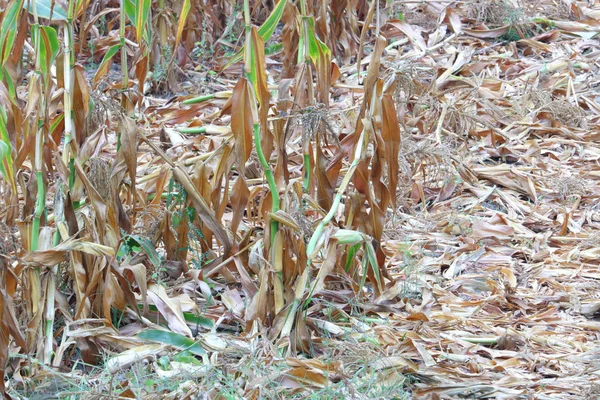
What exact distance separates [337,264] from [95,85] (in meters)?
0.79

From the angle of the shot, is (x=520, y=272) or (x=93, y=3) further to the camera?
(x=93, y=3)

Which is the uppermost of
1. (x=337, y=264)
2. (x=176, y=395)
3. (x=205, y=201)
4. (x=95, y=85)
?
(x=95, y=85)

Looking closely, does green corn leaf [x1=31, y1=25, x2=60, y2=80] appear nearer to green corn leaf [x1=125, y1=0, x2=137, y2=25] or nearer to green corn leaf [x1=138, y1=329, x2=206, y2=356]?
green corn leaf [x1=125, y1=0, x2=137, y2=25]

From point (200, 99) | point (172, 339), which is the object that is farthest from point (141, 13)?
point (200, 99)

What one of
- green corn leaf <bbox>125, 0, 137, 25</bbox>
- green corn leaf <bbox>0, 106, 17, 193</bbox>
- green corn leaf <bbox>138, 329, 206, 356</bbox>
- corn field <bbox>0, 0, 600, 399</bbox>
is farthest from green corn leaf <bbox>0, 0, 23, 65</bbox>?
green corn leaf <bbox>138, 329, 206, 356</bbox>

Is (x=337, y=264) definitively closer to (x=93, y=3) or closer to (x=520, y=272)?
(x=520, y=272)

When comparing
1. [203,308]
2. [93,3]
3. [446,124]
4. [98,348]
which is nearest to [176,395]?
[98,348]

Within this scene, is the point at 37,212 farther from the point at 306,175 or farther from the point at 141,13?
the point at 306,175

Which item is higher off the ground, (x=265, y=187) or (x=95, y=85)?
(x=95, y=85)

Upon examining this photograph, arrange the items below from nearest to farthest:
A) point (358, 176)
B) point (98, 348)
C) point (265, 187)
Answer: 1. point (98, 348)
2. point (358, 176)
3. point (265, 187)

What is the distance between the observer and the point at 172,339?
1.96m

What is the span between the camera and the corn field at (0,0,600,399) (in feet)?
5.97

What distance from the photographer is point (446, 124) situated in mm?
3236

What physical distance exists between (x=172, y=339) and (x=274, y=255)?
0.31 meters
